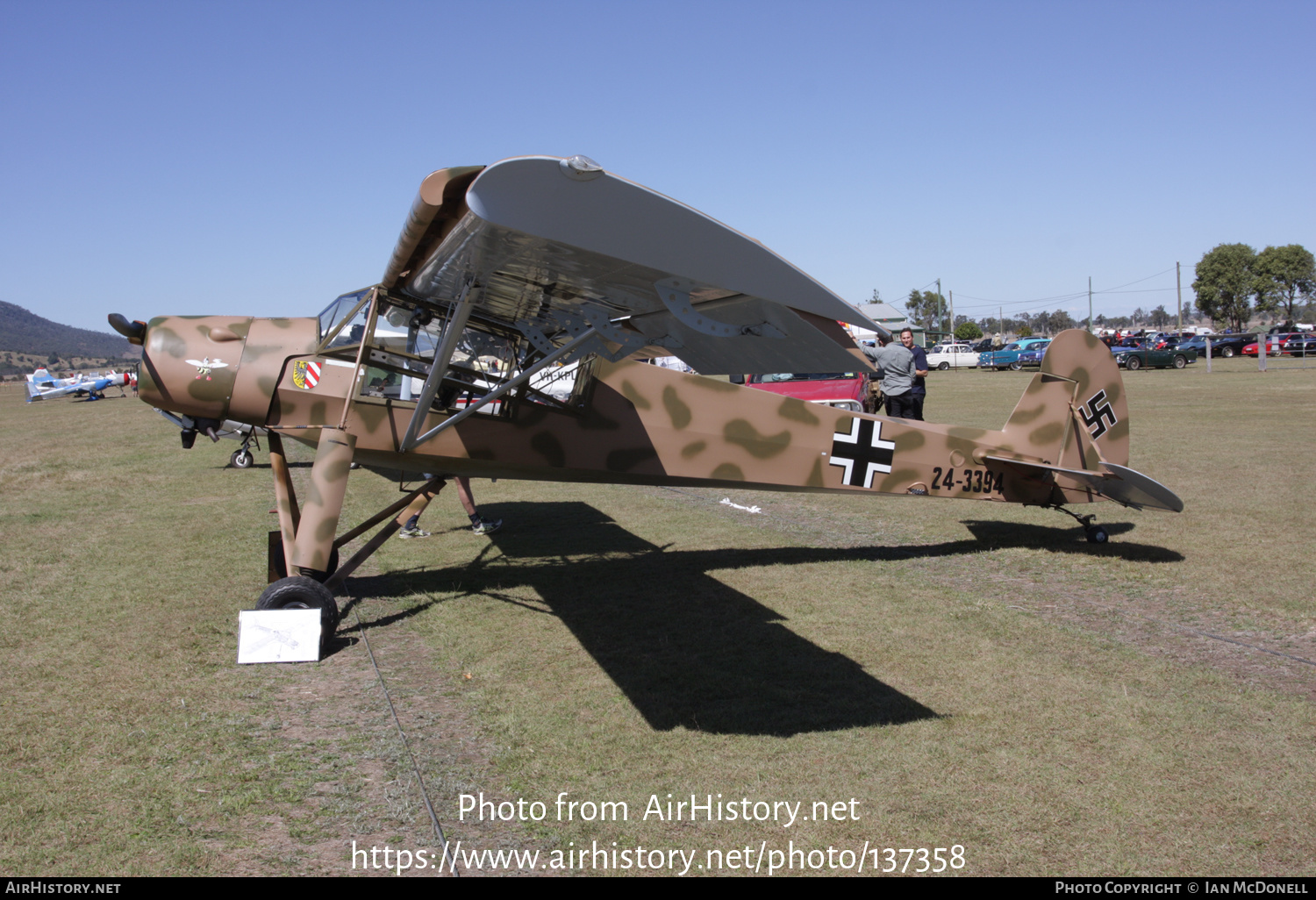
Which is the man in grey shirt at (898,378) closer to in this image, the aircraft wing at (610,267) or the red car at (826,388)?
the red car at (826,388)

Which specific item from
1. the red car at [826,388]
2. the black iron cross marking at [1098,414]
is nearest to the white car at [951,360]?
the red car at [826,388]

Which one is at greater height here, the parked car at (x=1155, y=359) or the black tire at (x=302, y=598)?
the parked car at (x=1155, y=359)

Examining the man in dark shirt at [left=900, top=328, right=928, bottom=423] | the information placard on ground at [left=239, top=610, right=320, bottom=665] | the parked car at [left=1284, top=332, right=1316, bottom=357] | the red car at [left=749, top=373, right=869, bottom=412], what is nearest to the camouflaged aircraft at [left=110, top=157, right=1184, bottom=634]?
the information placard on ground at [left=239, top=610, right=320, bottom=665]

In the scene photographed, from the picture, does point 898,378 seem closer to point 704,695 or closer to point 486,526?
point 486,526

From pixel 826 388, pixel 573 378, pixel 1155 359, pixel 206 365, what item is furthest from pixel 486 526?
pixel 1155 359

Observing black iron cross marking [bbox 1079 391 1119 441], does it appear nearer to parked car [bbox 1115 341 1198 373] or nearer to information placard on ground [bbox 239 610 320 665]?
information placard on ground [bbox 239 610 320 665]

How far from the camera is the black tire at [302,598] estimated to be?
19.3 ft

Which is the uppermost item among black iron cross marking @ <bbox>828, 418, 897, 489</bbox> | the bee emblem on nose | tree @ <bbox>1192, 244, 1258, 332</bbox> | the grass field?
tree @ <bbox>1192, 244, 1258, 332</bbox>

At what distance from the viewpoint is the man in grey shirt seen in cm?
1266

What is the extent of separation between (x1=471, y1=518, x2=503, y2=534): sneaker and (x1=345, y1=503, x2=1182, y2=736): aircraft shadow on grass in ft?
0.45

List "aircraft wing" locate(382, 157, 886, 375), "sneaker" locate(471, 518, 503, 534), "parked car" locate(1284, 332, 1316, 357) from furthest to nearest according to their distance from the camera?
"parked car" locate(1284, 332, 1316, 357) → "sneaker" locate(471, 518, 503, 534) → "aircraft wing" locate(382, 157, 886, 375)

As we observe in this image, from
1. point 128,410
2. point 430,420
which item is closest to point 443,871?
point 430,420

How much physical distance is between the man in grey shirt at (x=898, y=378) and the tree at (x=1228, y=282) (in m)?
96.3

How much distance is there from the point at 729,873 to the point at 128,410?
3946cm
